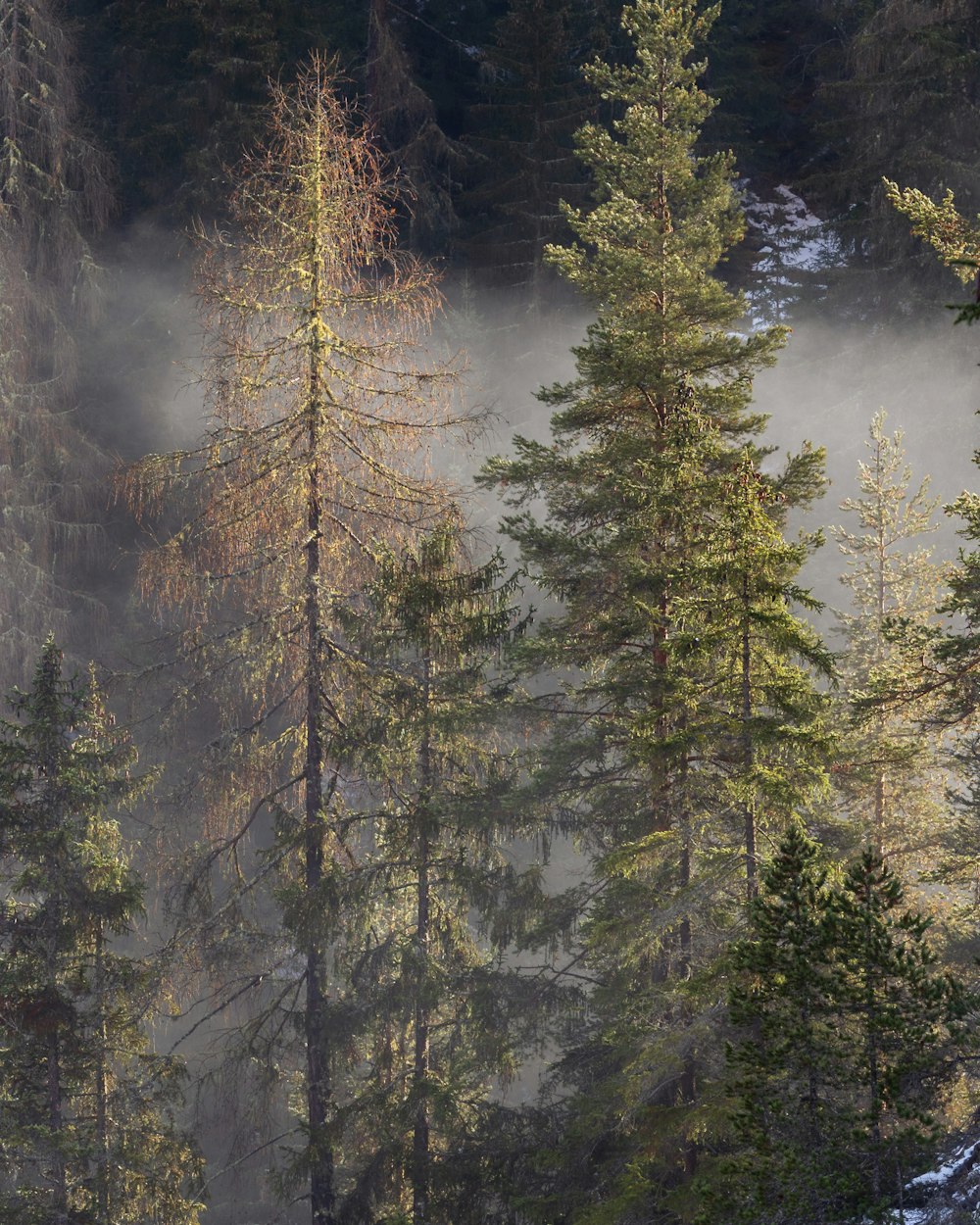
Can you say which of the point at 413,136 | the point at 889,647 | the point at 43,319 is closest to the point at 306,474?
the point at 889,647

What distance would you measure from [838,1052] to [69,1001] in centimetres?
1004

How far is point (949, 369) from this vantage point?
32.2m

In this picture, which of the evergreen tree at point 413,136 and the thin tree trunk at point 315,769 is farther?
the evergreen tree at point 413,136

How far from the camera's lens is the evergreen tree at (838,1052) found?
7.26m

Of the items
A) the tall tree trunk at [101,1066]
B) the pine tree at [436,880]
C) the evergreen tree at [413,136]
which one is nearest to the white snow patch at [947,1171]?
the pine tree at [436,880]

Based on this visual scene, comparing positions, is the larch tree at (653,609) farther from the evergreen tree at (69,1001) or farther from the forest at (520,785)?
the evergreen tree at (69,1001)

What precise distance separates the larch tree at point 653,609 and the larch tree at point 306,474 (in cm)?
230

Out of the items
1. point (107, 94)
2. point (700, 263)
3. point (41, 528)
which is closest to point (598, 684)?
point (700, 263)

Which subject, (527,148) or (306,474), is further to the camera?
(527,148)

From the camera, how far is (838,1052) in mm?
7406

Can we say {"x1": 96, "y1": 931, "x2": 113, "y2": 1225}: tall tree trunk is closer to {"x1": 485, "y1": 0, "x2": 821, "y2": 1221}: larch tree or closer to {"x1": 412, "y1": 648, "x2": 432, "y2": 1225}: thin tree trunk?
{"x1": 412, "y1": 648, "x2": 432, "y2": 1225}: thin tree trunk

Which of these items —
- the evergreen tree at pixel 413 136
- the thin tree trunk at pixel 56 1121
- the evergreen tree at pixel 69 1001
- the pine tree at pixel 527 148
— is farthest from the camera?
the pine tree at pixel 527 148

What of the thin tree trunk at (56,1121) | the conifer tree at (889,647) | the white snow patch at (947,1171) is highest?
the conifer tree at (889,647)

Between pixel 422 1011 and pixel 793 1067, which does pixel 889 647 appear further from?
pixel 793 1067
